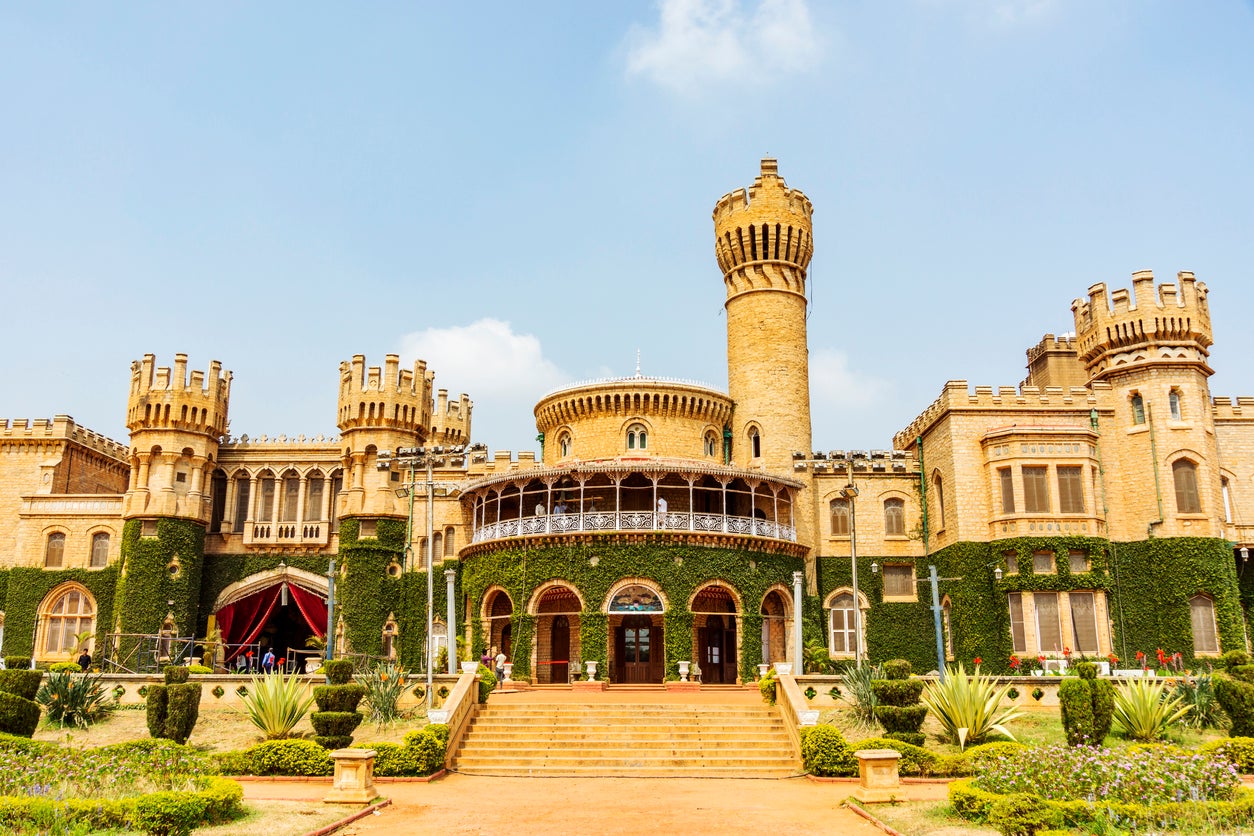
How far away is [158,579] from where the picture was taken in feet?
132

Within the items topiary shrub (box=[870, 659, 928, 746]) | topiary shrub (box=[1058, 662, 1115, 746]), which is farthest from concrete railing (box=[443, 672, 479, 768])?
topiary shrub (box=[1058, 662, 1115, 746])

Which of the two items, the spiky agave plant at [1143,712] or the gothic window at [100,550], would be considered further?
the gothic window at [100,550]

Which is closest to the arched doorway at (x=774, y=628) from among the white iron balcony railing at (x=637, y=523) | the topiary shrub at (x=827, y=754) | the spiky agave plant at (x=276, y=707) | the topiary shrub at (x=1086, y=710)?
the white iron balcony railing at (x=637, y=523)

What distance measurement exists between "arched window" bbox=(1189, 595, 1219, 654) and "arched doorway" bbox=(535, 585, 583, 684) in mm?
21063

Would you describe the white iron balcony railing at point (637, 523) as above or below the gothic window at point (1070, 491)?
below

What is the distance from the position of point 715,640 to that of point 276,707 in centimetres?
1814

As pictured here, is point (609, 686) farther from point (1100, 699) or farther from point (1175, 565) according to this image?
point (1175, 565)

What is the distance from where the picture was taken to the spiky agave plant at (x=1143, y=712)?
72.2 ft

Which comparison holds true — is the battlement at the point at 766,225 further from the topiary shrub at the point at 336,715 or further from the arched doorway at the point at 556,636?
the topiary shrub at the point at 336,715

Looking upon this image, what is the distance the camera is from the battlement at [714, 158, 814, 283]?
142 ft

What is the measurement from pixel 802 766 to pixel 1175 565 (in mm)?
19599

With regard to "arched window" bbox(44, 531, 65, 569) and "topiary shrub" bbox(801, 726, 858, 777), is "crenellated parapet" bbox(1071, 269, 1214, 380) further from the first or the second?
"arched window" bbox(44, 531, 65, 569)

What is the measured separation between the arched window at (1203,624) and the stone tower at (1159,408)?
2.34 metres

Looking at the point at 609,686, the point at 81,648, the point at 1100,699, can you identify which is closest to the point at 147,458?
the point at 81,648
